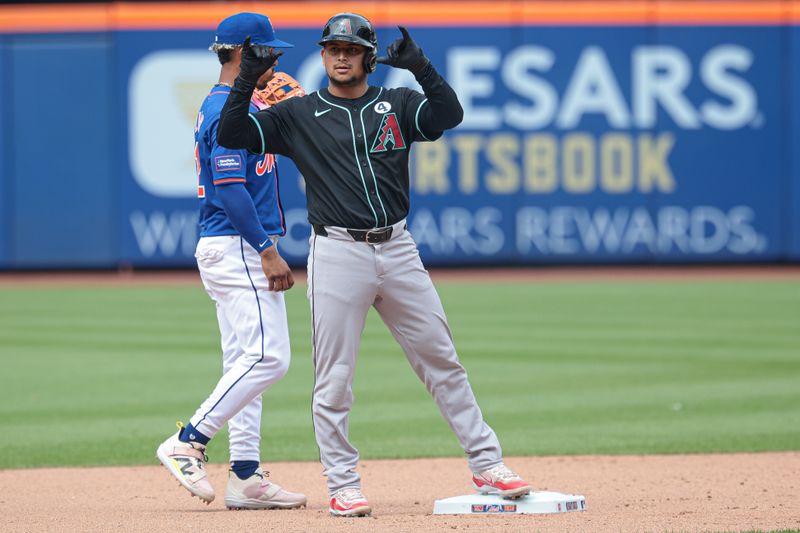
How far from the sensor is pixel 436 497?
21.0 feet

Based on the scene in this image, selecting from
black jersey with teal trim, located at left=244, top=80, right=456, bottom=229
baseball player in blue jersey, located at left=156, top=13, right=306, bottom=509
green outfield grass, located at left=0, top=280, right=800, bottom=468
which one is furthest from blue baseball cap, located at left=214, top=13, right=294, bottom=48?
green outfield grass, located at left=0, top=280, right=800, bottom=468

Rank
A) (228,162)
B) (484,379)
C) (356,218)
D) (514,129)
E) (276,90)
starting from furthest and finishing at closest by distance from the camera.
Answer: (514,129)
(484,379)
(276,90)
(228,162)
(356,218)

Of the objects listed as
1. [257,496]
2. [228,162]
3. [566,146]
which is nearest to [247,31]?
[228,162]

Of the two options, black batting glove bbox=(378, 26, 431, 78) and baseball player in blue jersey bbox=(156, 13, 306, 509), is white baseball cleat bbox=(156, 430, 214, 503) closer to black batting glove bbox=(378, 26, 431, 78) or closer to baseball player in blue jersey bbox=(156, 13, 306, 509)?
baseball player in blue jersey bbox=(156, 13, 306, 509)

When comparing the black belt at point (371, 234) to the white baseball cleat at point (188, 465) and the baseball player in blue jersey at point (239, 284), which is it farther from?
the white baseball cleat at point (188, 465)

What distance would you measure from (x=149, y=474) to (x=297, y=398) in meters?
2.82

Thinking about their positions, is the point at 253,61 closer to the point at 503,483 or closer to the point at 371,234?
the point at 371,234

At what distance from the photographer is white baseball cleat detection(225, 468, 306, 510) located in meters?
6.09

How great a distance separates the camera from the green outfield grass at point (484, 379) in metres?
8.25

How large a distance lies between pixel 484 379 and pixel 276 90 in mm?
4875

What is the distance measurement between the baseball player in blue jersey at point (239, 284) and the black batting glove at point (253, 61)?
A: 25 centimetres

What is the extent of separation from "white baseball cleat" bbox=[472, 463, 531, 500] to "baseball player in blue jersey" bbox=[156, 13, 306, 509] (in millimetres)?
890

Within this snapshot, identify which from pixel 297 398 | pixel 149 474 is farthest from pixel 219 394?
pixel 297 398

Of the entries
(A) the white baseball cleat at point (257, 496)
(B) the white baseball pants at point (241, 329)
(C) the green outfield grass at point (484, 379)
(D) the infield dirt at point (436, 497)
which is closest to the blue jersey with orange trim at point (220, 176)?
(B) the white baseball pants at point (241, 329)
